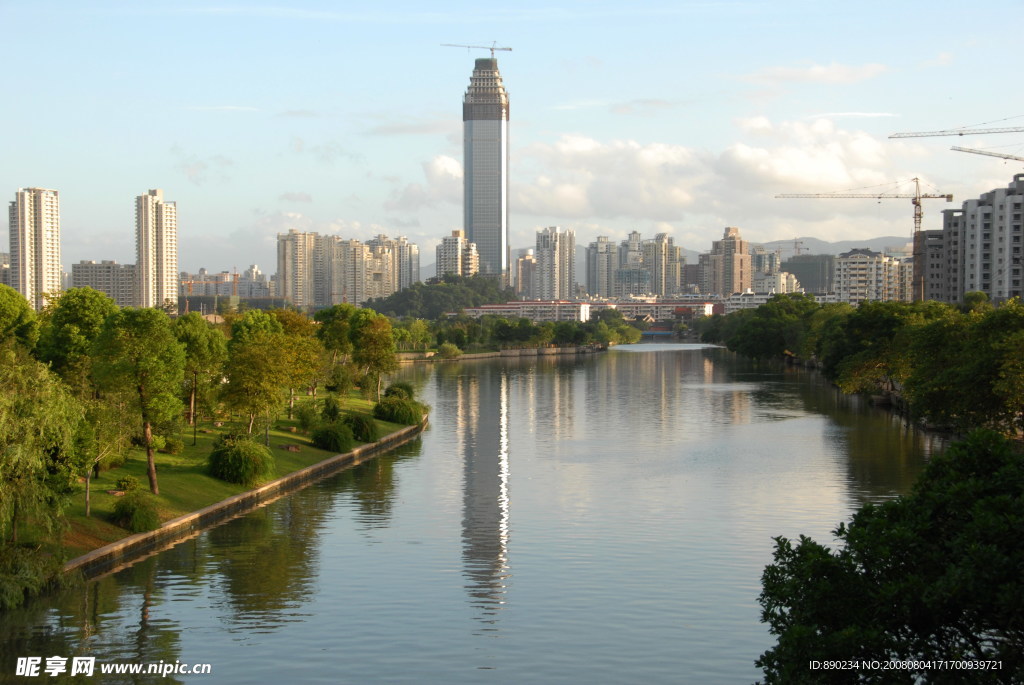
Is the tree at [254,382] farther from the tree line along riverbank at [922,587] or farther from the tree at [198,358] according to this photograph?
the tree line along riverbank at [922,587]

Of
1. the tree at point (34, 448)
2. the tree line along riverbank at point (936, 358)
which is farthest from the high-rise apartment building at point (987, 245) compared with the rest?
the tree at point (34, 448)

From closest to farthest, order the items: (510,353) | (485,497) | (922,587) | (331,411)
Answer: (922,587) → (485,497) → (331,411) → (510,353)

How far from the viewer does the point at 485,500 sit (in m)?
35.1

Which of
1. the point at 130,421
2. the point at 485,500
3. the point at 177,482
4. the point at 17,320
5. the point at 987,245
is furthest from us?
the point at 987,245

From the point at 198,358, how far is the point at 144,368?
1302cm

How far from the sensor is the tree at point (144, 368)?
3020 cm

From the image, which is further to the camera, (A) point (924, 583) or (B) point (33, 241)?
(B) point (33, 241)

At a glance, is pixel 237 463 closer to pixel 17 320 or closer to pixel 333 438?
pixel 333 438

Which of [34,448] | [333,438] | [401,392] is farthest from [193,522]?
[401,392]

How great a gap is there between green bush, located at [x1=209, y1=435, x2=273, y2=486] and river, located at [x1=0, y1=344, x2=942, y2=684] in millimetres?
1348

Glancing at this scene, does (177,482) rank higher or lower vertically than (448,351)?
lower

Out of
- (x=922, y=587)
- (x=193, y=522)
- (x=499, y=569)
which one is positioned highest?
(x=922, y=587)

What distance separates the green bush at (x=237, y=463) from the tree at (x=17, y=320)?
1048cm

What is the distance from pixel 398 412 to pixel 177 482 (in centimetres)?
2198
